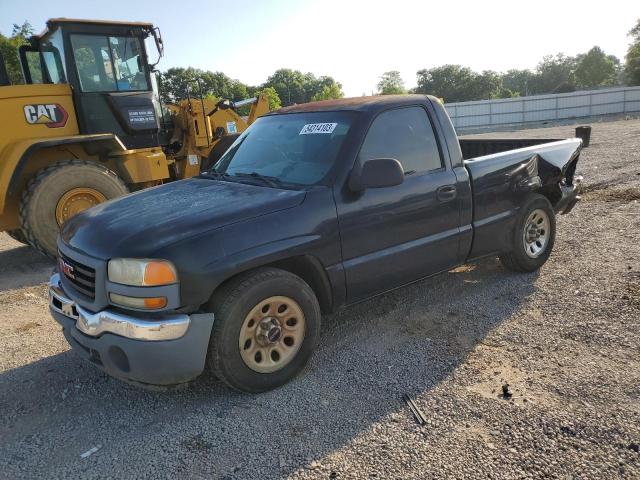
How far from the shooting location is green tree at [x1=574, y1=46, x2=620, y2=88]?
86500 mm

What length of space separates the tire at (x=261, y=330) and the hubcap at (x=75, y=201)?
4.16 m

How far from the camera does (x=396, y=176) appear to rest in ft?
11.0

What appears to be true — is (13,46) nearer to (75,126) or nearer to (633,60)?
(75,126)

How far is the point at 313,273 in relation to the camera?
11.0 ft

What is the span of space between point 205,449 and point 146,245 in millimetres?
1188

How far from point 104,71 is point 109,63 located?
0.15 meters

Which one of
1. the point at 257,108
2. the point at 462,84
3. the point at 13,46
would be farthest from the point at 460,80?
the point at 257,108

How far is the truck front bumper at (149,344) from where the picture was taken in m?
2.73

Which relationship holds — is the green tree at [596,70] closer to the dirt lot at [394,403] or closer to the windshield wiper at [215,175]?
the dirt lot at [394,403]

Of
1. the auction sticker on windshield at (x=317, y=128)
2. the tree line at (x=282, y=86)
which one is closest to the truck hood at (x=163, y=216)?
the auction sticker on windshield at (x=317, y=128)

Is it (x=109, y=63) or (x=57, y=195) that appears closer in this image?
(x=57, y=195)

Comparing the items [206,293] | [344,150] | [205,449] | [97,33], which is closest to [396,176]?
[344,150]

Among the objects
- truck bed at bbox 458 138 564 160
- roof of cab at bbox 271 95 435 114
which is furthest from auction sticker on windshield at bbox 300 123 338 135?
truck bed at bbox 458 138 564 160

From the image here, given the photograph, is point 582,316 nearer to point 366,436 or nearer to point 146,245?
point 366,436
